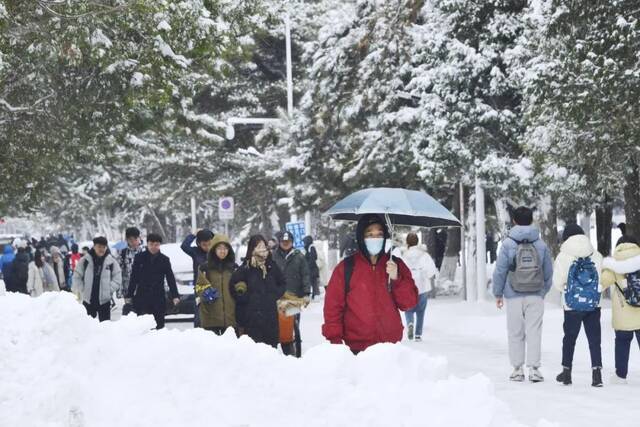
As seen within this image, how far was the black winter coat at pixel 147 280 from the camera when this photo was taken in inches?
533

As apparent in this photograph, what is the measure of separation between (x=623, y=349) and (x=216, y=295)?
14.4 feet

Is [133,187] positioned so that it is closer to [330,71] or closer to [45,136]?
[330,71]

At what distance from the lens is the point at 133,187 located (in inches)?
1833

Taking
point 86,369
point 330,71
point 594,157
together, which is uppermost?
point 330,71

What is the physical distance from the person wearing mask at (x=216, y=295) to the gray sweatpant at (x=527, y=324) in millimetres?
3021

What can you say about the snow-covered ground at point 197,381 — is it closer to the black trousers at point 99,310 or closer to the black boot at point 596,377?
the black boot at point 596,377

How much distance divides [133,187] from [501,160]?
2563 cm

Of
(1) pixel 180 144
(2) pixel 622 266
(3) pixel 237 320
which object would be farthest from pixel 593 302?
(1) pixel 180 144

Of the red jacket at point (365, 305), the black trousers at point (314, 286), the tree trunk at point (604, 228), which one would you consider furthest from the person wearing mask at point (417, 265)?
the tree trunk at point (604, 228)

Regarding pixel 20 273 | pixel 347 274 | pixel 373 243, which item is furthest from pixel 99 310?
pixel 20 273

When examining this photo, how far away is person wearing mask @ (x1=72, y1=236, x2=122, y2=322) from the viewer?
47.5 feet

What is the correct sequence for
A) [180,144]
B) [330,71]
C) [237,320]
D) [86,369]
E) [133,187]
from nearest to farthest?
1. [86,369]
2. [237,320]
3. [330,71]
4. [180,144]
5. [133,187]

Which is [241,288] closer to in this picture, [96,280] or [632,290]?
[632,290]

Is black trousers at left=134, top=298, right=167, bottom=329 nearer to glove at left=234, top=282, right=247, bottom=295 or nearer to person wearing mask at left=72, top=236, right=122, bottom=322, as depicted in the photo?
person wearing mask at left=72, top=236, right=122, bottom=322
